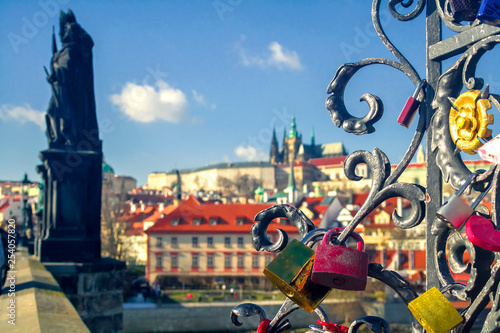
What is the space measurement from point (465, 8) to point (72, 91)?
21.5 ft

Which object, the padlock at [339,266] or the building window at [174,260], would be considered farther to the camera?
the building window at [174,260]

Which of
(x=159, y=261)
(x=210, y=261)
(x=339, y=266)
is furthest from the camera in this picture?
(x=210, y=261)

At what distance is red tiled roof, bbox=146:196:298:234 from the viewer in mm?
46875

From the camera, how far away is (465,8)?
163 cm

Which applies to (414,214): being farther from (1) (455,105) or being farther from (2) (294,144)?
(2) (294,144)

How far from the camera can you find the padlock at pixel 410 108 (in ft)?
5.84

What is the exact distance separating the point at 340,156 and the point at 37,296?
151 meters

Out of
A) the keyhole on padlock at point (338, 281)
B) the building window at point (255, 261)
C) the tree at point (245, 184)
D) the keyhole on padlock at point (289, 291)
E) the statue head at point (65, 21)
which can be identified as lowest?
the building window at point (255, 261)

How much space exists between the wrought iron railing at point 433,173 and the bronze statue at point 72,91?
6.07 m

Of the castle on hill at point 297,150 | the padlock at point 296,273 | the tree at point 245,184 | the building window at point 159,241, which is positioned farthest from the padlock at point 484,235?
the castle on hill at point 297,150

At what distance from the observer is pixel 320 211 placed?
52500 mm

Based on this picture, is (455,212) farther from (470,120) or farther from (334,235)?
(334,235)

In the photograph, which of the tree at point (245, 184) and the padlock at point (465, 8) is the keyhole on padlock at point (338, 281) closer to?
the padlock at point (465, 8)

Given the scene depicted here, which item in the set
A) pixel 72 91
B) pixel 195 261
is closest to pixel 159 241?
pixel 195 261
